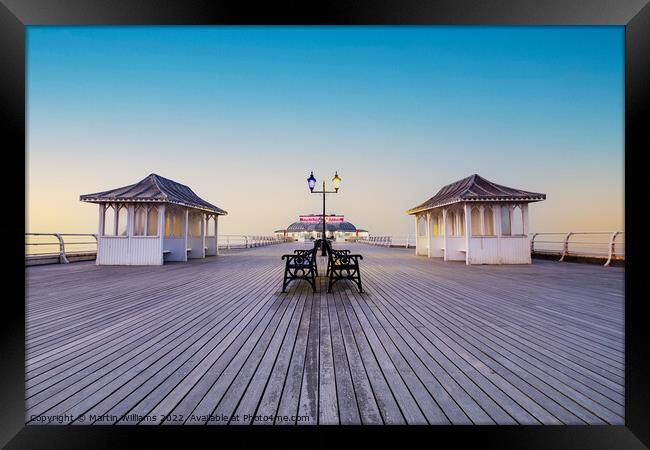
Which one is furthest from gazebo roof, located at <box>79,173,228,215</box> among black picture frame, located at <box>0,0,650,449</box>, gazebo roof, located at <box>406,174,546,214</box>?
gazebo roof, located at <box>406,174,546,214</box>

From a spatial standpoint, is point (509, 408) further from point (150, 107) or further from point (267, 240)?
point (150, 107)

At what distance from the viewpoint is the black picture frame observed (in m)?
1.64

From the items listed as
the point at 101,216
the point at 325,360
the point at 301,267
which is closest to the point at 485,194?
the point at 301,267

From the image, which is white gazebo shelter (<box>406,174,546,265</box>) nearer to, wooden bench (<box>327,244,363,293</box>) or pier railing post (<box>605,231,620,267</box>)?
pier railing post (<box>605,231,620,267</box>)

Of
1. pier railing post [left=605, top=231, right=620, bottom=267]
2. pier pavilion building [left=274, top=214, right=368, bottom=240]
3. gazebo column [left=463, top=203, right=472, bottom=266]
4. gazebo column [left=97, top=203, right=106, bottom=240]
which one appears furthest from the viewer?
pier pavilion building [left=274, top=214, right=368, bottom=240]

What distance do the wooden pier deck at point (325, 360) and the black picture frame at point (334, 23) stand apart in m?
0.08

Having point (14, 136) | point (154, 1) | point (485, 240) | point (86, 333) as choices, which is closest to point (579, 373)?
point (154, 1)

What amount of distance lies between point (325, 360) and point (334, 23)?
9.08 ft

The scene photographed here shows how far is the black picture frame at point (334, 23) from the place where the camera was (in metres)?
1.64

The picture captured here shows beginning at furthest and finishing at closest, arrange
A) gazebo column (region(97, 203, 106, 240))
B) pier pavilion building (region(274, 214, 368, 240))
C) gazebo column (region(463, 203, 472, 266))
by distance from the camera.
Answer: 1. pier pavilion building (region(274, 214, 368, 240))
2. gazebo column (region(463, 203, 472, 266))
3. gazebo column (region(97, 203, 106, 240))

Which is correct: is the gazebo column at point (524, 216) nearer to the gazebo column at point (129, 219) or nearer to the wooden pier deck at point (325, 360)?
the wooden pier deck at point (325, 360)

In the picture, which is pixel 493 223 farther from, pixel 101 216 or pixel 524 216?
pixel 101 216

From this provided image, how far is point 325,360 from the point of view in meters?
2.53

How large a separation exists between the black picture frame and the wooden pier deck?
8 centimetres
